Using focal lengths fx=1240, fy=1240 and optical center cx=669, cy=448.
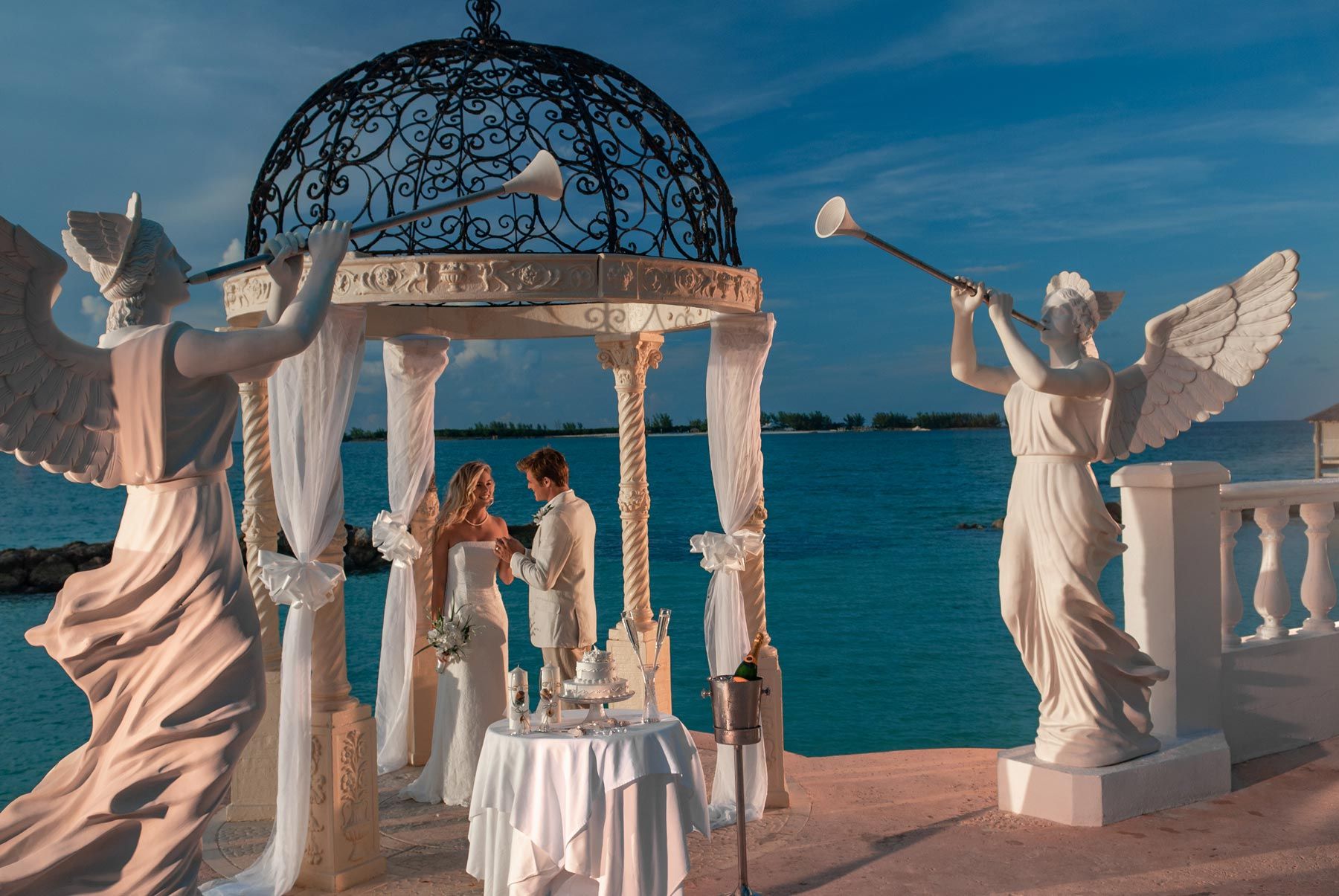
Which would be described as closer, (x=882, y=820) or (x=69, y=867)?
(x=69, y=867)

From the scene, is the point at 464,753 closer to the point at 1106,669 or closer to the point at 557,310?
the point at 557,310

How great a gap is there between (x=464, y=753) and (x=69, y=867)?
2.78 metres

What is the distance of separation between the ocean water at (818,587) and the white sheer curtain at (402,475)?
306 inches

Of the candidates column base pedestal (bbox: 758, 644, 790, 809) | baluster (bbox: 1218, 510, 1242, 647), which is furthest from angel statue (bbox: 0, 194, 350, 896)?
baluster (bbox: 1218, 510, 1242, 647)

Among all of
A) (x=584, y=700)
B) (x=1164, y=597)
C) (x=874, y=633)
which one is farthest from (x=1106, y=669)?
(x=874, y=633)

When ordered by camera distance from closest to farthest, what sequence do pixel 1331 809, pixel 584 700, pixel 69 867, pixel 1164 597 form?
pixel 69 867, pixel 584 700, pixel 1331 809, pixel 1164 597

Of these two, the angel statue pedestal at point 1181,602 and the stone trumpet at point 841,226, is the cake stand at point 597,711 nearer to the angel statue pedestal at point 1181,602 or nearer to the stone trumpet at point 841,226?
the stone trumpet at point 841,226

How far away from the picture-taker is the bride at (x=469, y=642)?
6.51 metres

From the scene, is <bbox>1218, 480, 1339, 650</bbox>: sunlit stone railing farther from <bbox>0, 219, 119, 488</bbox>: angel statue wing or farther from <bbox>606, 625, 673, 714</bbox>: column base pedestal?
<bbox>0, 219, 119, 488</bbox>: angel statue wing

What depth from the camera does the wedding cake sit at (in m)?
4.86

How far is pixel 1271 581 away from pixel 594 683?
13.4 feet

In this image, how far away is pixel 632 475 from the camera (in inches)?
293

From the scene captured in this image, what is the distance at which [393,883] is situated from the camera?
17.3ft

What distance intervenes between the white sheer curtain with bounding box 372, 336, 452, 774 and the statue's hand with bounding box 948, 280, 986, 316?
3.07m
